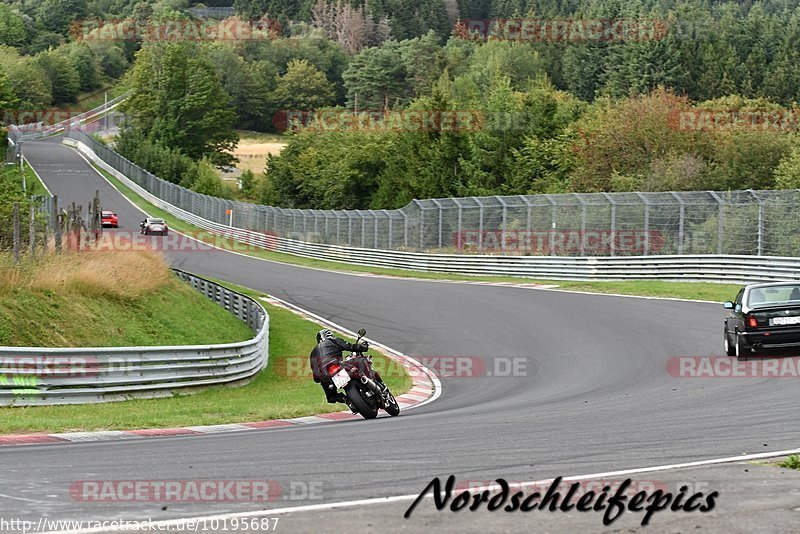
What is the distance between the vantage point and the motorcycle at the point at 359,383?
45.0 feet

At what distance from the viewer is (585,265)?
36.4 meters

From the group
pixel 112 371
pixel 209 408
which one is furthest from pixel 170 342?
pixel 209 408

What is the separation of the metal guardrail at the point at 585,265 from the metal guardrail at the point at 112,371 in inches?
641

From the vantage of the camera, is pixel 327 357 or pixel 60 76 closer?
pixel 327 357

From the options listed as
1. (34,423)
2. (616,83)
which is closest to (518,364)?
(34,423)

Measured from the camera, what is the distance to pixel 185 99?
12988 cm

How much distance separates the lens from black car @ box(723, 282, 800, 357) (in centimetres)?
1791

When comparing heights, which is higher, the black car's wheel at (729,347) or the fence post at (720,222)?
the fence post at (720,222)

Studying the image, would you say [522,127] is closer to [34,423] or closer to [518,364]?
[518,364]

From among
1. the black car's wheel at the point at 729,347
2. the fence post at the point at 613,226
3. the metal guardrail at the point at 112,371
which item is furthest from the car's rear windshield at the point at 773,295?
the fence post at the point at 613,226

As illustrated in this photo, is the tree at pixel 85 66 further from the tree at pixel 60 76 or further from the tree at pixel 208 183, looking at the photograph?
the tree at pixel 208 183

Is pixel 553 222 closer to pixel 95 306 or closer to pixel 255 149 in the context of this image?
pixel 95 306

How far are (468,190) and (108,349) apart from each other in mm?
62802

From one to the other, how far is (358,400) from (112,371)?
510 centimetres
